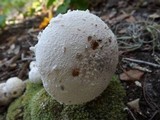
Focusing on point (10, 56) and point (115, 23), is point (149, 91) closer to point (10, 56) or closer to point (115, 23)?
point (115, 23)

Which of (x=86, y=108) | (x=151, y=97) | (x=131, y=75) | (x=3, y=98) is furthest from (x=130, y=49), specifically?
(x=3, y=98)

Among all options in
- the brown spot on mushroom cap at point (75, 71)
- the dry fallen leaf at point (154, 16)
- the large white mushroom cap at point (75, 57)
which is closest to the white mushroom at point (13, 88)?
the large white mushroom cap at point (75, 57)

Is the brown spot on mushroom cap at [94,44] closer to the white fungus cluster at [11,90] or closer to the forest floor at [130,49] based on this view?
the forest floor at [130,49]

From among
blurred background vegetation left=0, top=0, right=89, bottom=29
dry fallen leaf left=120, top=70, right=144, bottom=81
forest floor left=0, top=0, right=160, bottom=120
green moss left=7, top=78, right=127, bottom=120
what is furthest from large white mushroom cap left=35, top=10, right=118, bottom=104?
blurred background vegetation left=0, top=0, right=89, bottom=29

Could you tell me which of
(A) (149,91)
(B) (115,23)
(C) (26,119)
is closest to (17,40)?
(B) (115,23)

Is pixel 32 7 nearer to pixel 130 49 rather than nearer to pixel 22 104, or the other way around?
pixel 130 49

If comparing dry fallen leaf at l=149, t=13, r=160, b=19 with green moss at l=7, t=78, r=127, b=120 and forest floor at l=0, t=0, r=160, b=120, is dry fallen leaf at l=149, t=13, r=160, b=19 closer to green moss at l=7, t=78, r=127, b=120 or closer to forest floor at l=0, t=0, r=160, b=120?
forest floor at l=0, t=0, r=160, b=120
